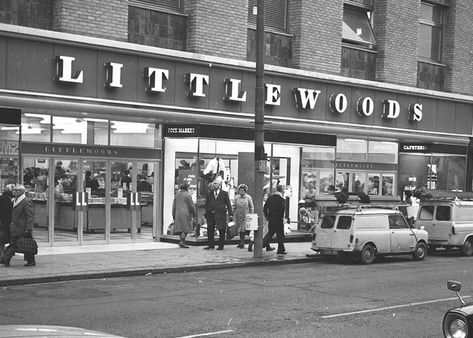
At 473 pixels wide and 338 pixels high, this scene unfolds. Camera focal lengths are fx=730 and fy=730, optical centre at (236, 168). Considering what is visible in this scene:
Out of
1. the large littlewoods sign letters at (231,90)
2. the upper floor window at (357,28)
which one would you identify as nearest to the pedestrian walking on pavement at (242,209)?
the large littlewoods sign letters at (231,90)

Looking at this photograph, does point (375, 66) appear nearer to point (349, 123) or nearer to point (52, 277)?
point (349, 123)

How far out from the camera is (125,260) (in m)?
17.4

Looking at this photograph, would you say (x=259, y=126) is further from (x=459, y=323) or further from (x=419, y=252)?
(x=459, y=323)

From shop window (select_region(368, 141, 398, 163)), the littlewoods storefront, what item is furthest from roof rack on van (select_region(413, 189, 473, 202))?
shop window (select_region(368, 141, 398, 163))

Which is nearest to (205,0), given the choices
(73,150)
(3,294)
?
(73,150)

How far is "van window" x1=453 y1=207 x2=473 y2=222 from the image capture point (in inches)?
→ 840

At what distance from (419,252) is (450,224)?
1.81 meters

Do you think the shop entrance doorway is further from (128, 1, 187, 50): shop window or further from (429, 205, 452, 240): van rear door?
(429, 205, 452, 240): van rear door

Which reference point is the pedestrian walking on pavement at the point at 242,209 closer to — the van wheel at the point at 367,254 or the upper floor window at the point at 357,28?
the van wheel at the point at 367,254

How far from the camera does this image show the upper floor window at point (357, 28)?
27.2 metres

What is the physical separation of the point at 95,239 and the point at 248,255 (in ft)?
14.6

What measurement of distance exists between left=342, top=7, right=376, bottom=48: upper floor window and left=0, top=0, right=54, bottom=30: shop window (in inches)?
474

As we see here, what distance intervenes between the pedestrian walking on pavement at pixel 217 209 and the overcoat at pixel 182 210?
0.49 metres

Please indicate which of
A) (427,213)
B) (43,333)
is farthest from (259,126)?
(43,333)
